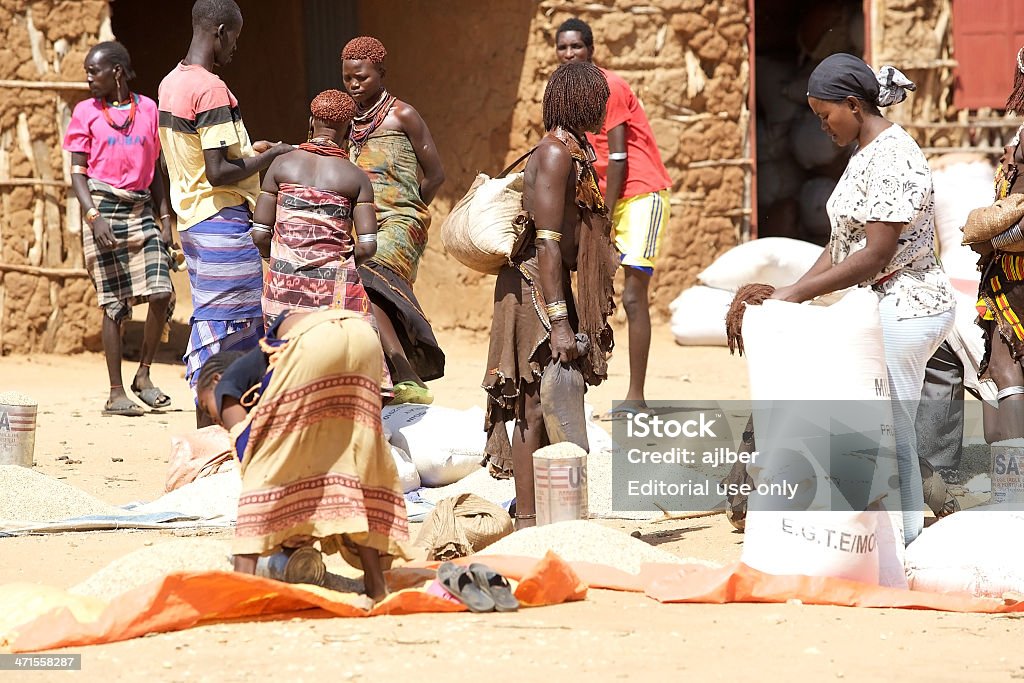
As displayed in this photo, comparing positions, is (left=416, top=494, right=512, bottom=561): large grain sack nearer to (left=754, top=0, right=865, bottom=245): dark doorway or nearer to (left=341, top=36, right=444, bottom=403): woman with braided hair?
(left=341, top=36, right=444, bottom=403): woman with braided hair

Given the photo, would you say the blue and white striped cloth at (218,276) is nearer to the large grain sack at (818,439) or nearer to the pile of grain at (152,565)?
the pile of grain at (152,565)

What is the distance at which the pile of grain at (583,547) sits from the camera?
15.2ft

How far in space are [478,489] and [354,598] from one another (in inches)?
85.4

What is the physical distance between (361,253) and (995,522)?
2.75 meters

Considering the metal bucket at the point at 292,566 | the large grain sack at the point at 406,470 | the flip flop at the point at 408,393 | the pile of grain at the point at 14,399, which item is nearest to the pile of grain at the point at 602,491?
the large grain sack at the point at 406,470

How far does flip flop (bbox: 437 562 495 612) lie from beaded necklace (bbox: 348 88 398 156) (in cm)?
299

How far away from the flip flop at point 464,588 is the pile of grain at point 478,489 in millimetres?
1818

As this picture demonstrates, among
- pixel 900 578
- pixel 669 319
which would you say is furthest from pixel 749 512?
pixel 669 319

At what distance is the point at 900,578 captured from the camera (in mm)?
4488

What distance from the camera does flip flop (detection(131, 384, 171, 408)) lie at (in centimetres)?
812

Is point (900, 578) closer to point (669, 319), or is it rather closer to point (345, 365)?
point (345, 365)

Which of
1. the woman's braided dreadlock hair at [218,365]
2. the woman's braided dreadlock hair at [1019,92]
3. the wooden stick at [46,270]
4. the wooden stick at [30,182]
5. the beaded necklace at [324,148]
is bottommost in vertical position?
the woman's braided dreadlock hair at [218,365]

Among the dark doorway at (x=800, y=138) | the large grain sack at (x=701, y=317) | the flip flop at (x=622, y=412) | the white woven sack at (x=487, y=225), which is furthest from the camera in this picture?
the dark doorway at (x=800, y=138)

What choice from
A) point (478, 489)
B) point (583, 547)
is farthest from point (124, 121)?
point (583, 547)
